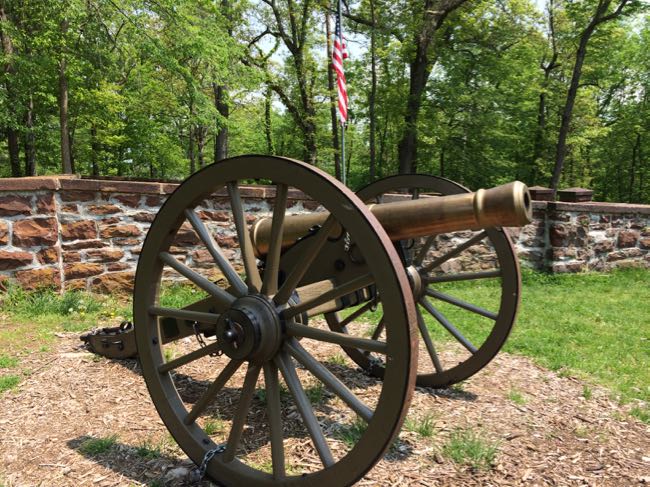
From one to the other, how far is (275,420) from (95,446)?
3.68 ft

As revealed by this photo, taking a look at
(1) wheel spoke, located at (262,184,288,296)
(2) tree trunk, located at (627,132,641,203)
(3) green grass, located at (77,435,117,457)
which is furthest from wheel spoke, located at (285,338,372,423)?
(2) tree trunk, located at (627,132,641,203)

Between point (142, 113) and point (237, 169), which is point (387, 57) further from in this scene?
point (237, 169)

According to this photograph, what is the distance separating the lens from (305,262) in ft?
5.86

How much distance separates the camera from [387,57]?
1628 cm

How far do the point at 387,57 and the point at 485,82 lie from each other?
5.24 meters

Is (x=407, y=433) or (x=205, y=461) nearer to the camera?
(x=205, y=461)

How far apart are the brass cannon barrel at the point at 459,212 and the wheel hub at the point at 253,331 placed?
600 mm

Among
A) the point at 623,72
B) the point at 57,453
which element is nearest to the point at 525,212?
the point at 57,453

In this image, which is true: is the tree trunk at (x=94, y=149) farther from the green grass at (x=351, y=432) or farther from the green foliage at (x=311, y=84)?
the green grass at (x=351, y=432)

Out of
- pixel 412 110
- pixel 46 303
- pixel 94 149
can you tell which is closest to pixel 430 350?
pixel 46 303

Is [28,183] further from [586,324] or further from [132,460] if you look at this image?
[586,324]

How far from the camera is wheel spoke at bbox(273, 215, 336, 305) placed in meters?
1.72

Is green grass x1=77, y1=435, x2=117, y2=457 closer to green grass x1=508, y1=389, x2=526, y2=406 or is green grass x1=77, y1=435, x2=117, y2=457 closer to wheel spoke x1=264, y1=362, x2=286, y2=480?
wheel spoke x1=264, y1=362, x2=286, y2=480

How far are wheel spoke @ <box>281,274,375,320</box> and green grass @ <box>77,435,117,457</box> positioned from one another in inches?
50.1
